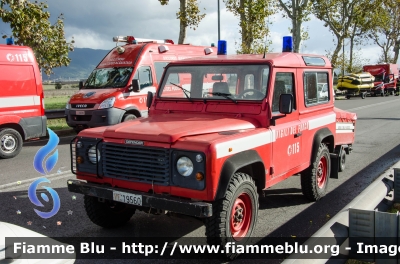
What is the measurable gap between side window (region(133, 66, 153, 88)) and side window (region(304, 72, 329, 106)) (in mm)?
6452

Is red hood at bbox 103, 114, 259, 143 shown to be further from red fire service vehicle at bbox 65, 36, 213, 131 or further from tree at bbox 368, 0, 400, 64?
tree at bbox 368, 0, 400, 64

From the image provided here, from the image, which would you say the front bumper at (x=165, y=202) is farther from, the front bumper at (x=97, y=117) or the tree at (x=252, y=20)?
the tree at (x=252, y=20)

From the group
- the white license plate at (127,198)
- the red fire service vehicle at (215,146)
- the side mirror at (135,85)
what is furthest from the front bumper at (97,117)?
the white license plate at (127,198)

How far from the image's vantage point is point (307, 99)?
6352mm

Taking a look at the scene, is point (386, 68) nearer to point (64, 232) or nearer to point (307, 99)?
point (307, 99)

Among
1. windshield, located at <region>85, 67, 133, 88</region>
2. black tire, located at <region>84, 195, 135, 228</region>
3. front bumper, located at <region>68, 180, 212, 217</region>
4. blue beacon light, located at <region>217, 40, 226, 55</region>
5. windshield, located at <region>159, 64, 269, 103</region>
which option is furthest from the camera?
windshield, located at <region>85, 67, 133, 88</region>

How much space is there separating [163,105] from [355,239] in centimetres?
317

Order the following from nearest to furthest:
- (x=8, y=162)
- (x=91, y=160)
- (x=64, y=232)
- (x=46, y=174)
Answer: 1. (x=91, y=160)
2. (x=64, y=232)
3. (x=46, y=174)
4. (x=8, y=162)

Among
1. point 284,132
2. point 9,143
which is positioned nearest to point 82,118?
point 9,143

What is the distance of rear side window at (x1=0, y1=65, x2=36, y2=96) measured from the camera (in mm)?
9883

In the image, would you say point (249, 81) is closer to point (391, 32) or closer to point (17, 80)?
point (17, 80)

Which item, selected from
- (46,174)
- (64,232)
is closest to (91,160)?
(64,232)

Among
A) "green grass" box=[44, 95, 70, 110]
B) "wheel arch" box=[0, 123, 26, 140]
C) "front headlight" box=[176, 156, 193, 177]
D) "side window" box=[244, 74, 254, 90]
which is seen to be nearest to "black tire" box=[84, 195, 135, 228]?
"front headlight" box=[176, 156, 193, 177]

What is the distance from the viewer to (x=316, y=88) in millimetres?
6707
